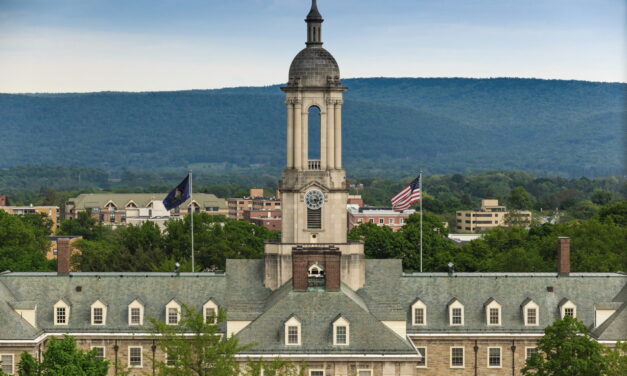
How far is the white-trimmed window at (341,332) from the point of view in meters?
74.7

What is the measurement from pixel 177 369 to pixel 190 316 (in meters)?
5.21

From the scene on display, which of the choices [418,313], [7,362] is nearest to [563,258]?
[418,313]

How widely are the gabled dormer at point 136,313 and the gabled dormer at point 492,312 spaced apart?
20258mm

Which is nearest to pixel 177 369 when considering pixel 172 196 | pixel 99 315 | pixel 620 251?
pixel 99 315

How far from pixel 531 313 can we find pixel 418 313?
261 inches

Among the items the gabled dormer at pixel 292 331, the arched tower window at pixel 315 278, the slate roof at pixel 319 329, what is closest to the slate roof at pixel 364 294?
the arched tower window at pixel 315 278

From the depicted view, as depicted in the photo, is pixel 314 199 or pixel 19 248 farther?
pixel 19 248

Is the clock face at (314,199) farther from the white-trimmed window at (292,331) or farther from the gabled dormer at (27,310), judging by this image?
the gabled dormer at (27,310)

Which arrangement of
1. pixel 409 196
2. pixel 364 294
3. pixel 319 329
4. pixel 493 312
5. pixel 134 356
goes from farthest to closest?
pixel 409 196 → pixel 364 294 → pixel 493 312 → pixel 134 356 → pixel 319 329

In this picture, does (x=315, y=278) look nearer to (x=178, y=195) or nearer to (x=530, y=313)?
(x=530, y=313)

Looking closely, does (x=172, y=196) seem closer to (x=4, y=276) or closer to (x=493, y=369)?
(x=4, y=276)

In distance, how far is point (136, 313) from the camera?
272ft

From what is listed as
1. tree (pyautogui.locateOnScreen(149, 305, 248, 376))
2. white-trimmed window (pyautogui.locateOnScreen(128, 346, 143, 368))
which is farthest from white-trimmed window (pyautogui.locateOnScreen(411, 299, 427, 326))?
tree (pyautogui.locateOnScreen(149, 305, 248, 376))

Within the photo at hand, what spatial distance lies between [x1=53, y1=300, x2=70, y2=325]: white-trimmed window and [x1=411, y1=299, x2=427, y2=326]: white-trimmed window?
798 inches
